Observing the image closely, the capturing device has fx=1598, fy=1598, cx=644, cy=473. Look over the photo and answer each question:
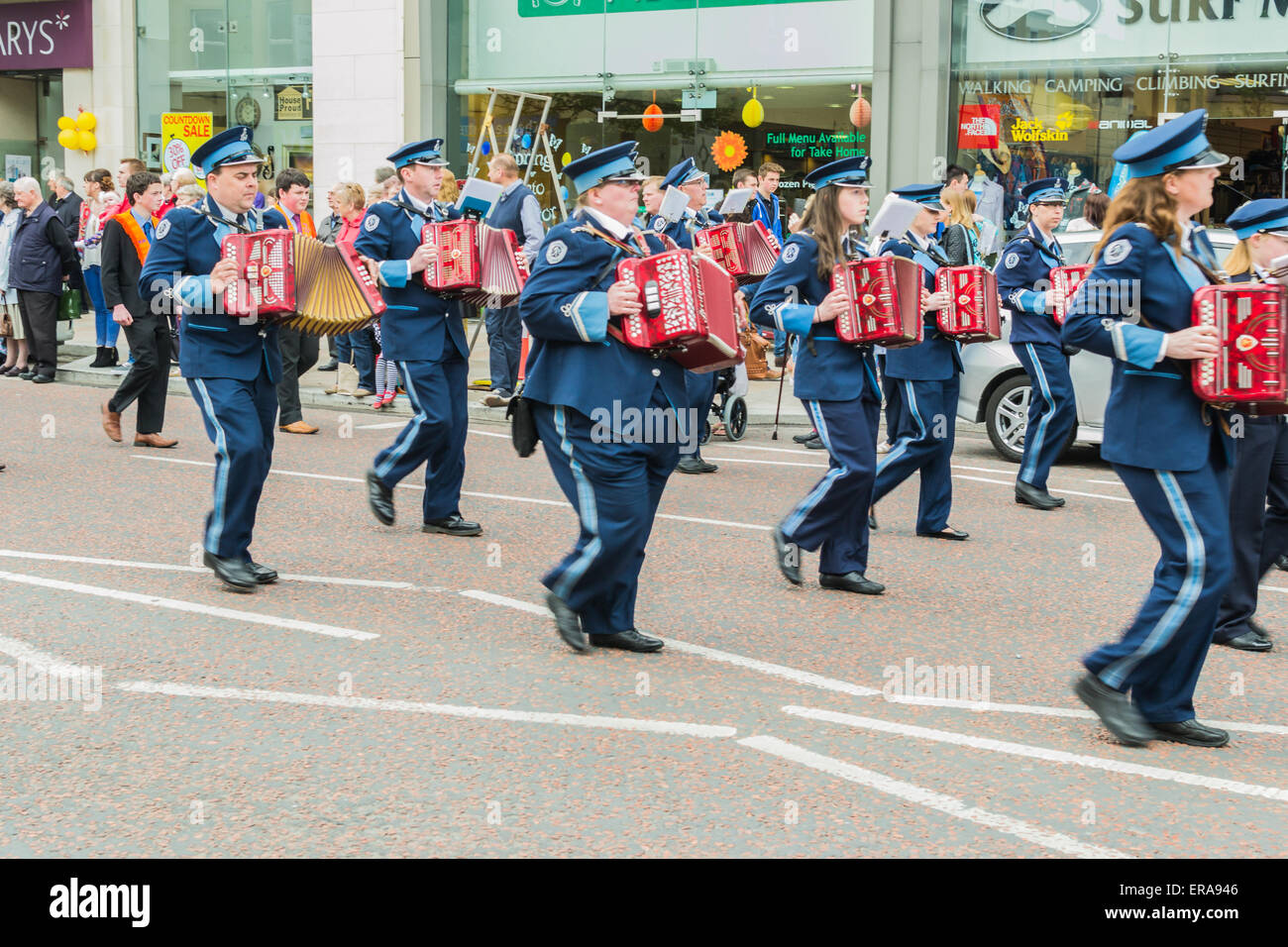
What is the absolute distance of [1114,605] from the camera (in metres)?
7.20

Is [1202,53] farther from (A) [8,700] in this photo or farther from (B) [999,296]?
(A) [8,700]

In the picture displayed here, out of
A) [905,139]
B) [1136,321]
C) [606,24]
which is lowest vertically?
[1136,321]

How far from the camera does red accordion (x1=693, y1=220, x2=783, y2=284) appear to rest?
12266mm

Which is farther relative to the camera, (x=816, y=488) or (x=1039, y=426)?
(x=1039, y=426)

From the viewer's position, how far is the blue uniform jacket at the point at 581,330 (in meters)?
5.84

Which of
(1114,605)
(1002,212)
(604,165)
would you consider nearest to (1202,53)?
(1002,212)

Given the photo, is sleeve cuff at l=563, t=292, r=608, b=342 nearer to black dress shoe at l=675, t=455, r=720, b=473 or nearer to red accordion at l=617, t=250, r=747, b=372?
red accordion at l=617, t=250, r=747, b=372

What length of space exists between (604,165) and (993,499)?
5.02 metres

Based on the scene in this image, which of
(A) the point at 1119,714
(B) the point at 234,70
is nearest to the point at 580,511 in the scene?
(A) the point at 1119,714

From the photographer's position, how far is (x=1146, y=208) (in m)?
5.00

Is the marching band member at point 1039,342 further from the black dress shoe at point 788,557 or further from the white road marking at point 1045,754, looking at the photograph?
the white road marking at point 1045,754

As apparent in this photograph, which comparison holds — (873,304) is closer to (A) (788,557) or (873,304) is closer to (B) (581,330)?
(A) (788,557)

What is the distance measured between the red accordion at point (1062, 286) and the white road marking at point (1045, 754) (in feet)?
16.5

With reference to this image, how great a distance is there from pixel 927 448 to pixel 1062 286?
1.84m
